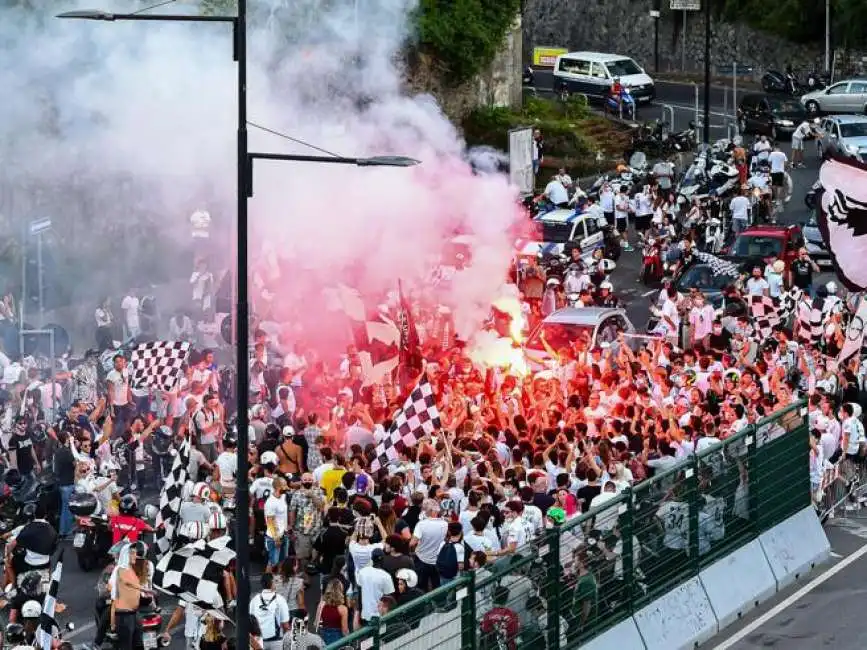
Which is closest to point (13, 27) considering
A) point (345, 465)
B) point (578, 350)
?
point (578, 350)

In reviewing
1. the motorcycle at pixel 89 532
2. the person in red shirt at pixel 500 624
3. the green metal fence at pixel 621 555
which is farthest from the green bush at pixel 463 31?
the person in red shirt at pixel 500 624

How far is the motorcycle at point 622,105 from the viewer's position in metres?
53.2

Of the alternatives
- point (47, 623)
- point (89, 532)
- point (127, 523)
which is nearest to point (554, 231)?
point (89, 532)

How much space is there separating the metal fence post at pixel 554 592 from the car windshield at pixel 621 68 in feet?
127

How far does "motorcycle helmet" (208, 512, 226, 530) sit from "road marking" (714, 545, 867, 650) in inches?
184

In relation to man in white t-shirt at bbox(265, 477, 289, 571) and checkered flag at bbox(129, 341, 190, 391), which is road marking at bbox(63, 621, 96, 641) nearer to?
man in white t-shirt at bbox(265, 477, 289, 571)

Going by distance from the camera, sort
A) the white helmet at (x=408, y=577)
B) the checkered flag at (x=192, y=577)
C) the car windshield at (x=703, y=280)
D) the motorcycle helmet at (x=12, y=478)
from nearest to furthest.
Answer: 1. the white helmet at (x=408, y=577)
2. the checkered flag at (x=192, y=577)
3. the motorcycle helmet at (x=12, y=478)
4. the car windshield at (x=703, y=280)

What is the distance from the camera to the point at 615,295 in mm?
36156

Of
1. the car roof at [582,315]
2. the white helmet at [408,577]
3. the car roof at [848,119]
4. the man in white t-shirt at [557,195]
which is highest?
the car roof at [848,119]

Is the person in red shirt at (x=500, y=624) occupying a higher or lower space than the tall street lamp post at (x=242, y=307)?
lower

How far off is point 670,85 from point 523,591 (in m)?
46.2

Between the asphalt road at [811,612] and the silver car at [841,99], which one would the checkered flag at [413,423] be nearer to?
the asphalt road at [811,612]

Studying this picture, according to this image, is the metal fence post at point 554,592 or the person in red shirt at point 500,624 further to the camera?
the metal fence post at point 554,592

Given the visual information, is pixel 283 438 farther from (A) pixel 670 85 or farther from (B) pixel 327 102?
(A) pixel 670 85
